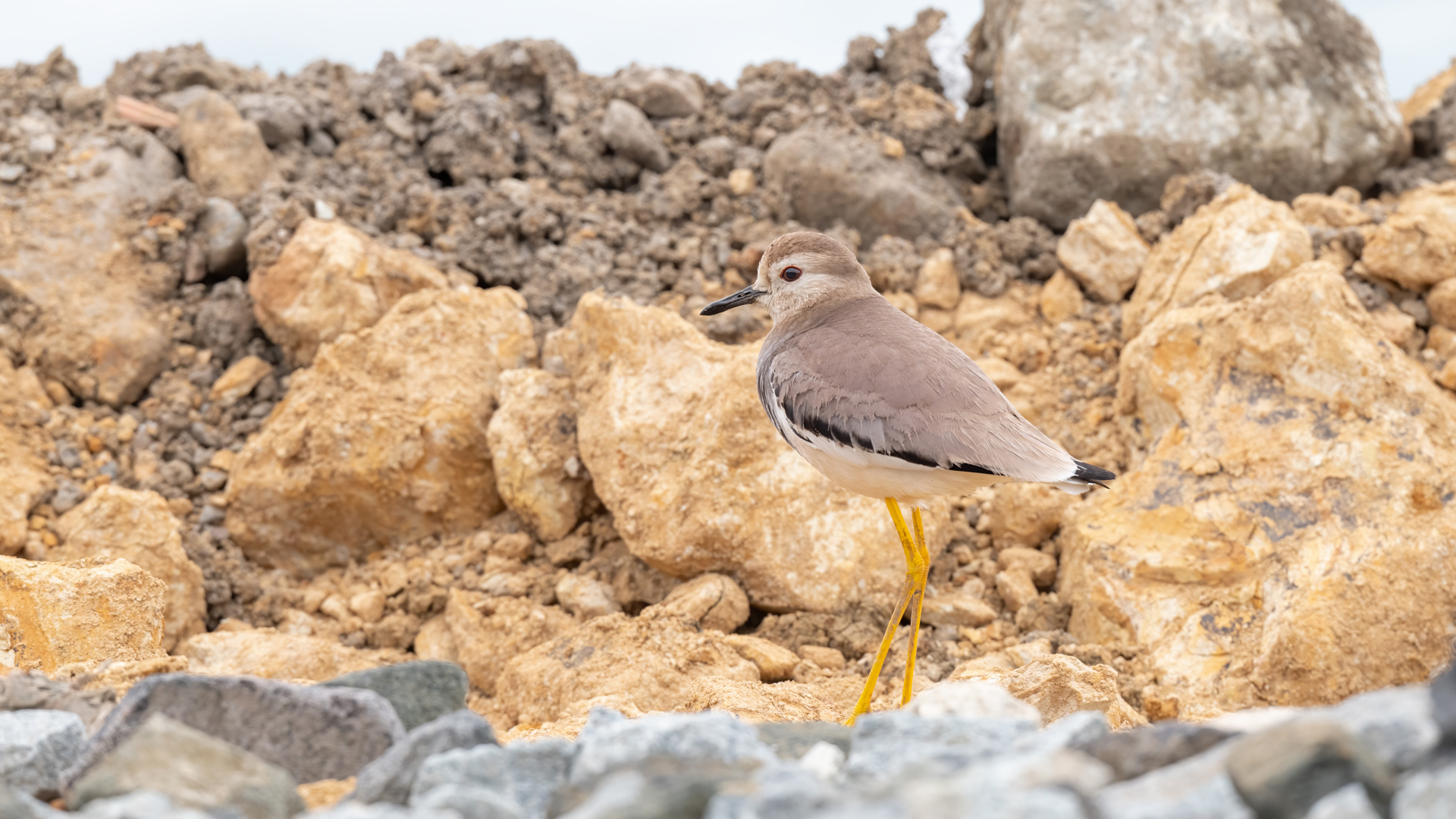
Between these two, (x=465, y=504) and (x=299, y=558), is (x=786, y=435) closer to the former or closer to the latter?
(x=465, y=504)

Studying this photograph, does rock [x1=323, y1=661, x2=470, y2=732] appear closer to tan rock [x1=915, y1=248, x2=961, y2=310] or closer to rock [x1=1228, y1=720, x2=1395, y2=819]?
rock [x1=1228, y1=720, x2=1395, y2=819]

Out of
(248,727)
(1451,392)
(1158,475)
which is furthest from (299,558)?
(1451,392)

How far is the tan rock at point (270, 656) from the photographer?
509 cm

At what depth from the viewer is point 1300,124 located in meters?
7.70

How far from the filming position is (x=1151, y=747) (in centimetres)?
225

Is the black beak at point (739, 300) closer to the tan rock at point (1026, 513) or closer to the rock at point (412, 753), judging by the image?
the tan rock at point (1026, 513)

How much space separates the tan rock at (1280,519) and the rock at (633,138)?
14.2 ft

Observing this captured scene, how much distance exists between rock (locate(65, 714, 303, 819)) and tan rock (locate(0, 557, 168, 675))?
197cm

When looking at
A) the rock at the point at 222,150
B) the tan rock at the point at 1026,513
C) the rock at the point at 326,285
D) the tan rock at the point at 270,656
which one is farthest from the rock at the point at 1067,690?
the rock at the point at 222,150

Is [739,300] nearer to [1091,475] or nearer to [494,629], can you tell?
[1091,475]

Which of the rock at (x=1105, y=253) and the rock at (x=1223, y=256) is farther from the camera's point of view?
the rock at (x=1105, y=253)

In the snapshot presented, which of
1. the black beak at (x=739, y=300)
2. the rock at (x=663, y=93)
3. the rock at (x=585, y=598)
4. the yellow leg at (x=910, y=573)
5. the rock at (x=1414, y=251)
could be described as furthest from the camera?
the rock at (x=663, y=93)

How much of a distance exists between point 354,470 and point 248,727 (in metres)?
3.62

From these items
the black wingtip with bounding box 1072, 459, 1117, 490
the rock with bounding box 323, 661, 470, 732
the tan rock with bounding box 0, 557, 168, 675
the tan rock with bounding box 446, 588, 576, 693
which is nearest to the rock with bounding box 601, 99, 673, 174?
the tan rock with bounding box 446, 588, 576, 693
